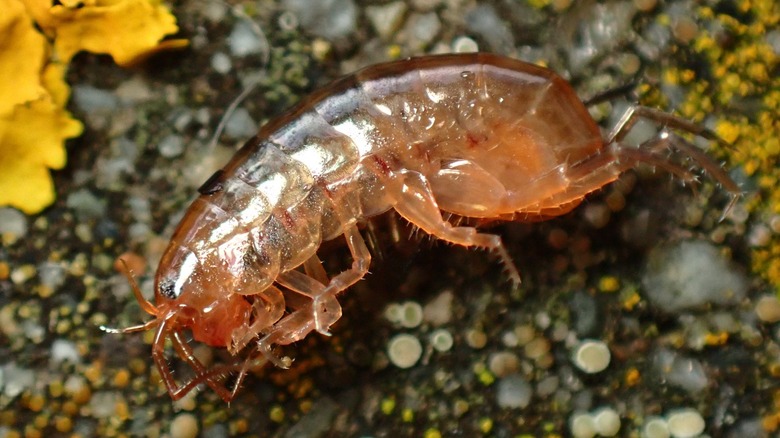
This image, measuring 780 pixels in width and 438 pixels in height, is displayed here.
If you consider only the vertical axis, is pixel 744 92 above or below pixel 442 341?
above

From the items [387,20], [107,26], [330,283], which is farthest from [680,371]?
[107,26]

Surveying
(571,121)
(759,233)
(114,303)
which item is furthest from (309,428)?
(759,233)

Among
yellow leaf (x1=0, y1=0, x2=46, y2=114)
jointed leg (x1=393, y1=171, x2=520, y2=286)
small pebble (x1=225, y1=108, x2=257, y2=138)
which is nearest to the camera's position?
jointed leg (x1=393, y1=171, x2=520, y2=286)

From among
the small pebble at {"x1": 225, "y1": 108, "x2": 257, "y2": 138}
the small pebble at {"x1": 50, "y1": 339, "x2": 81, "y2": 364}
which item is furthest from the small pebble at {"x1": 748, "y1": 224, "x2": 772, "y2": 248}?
the small pebble at {"x1": 50, "y1": 339, "x2": 81, "y2": 364}

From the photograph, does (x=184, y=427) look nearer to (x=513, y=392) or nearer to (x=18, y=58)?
(x=513, y=392)

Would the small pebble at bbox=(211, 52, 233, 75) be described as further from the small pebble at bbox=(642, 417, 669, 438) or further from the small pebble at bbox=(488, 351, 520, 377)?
the small pebble at bbox=(642, 417, 669, 438)

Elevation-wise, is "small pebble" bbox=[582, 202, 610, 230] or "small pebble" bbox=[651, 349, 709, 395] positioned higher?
"small pebble" bbox=[582, 202, 610, 230]
